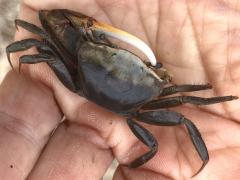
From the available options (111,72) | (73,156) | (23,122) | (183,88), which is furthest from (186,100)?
(23,122)

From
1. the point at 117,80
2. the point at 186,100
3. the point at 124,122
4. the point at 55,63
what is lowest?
the point at 124,122

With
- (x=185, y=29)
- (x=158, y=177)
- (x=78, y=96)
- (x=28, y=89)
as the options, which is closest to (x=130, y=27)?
(x=185, y=29)

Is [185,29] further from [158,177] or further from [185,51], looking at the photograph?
[158,177]

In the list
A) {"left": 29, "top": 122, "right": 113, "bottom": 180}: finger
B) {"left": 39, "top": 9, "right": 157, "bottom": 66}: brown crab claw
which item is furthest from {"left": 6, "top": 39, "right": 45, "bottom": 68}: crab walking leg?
{"left": 29, "top": 122, "right": 113, "bottom": 180}: finger

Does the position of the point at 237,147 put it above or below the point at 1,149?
below

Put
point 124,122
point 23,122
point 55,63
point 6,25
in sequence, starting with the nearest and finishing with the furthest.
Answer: point 23,122 < point 55,63 < point 124,122 < point 6,25

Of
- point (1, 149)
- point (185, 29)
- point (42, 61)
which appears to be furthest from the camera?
point (185, 29)

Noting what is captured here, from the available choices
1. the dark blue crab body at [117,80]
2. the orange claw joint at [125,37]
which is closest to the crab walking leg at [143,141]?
the dark blue crab body at [117,80]

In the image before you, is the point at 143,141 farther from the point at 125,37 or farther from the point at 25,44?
the point at 25,44
